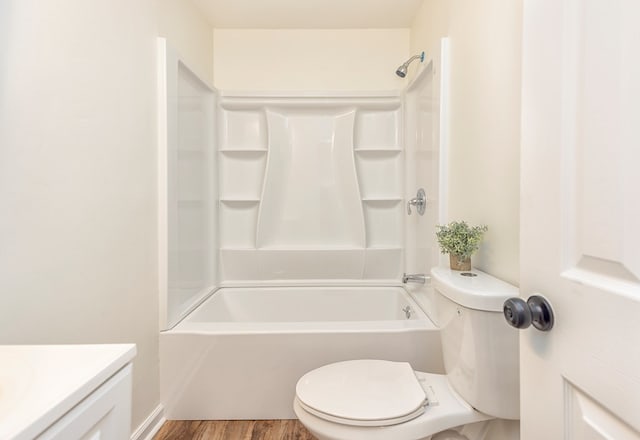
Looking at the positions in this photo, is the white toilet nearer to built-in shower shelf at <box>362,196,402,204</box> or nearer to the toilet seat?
the toilet seat

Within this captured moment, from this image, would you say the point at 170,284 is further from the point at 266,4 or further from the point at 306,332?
the point at 266,4

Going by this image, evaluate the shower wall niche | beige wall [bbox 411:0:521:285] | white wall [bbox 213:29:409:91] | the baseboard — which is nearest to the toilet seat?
beige wall [bbox 411:0:521:285]

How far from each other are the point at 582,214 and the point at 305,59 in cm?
235

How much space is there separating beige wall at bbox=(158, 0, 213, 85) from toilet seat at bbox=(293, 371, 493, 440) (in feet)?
6.02

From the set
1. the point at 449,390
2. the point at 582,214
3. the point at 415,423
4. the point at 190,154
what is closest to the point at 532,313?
the point at 582,214

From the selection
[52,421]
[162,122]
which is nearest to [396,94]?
[162,122]

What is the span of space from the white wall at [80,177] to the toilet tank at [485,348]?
1.24 metres

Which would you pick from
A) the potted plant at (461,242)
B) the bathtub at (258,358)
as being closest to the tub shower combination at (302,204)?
the bathtub at (258,358)

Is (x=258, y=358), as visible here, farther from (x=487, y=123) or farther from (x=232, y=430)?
(x=487, y=123)

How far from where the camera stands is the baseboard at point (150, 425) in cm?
146

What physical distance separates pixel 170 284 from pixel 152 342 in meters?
0.28

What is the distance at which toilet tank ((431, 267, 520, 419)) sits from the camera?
3.27 feet

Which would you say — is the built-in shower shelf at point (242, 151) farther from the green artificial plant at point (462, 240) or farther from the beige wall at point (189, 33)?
the green artificial plant at point (462, 240)

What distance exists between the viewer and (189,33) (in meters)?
2.03
